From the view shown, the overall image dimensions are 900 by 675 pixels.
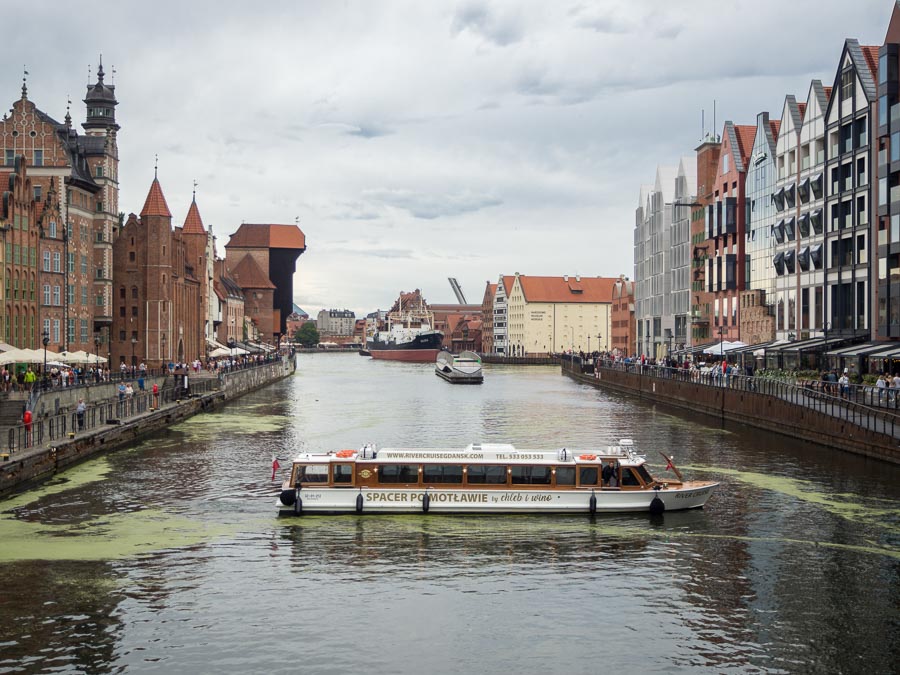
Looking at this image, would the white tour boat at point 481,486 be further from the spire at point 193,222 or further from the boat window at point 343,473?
the spire at point 193,222

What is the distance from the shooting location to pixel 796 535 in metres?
30.6


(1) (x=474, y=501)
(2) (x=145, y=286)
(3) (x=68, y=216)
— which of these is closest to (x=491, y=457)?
(1) (x=474, y=501)

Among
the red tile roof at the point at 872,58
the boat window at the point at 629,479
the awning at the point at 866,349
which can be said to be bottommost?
the boat window at the point at 629,479

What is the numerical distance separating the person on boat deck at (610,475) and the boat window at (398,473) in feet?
22.5

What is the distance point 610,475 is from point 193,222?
356 feet

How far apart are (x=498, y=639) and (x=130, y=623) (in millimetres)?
8617

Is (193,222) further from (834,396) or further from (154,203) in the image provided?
(834,396)

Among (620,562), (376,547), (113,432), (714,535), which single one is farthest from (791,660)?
→ (113,432)

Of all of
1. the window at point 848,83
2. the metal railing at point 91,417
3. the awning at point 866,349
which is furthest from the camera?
the window at point 848,83

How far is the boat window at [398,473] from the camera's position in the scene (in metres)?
34.6

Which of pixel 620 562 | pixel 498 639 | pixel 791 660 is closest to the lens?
pixel 791 660

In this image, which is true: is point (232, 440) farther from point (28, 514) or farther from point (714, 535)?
point (714, 535)

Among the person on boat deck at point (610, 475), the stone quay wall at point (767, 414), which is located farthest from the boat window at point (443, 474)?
the stone quay wall at point (767, 414)

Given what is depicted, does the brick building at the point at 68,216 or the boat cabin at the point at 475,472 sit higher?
the brick building at the point at 68,216
